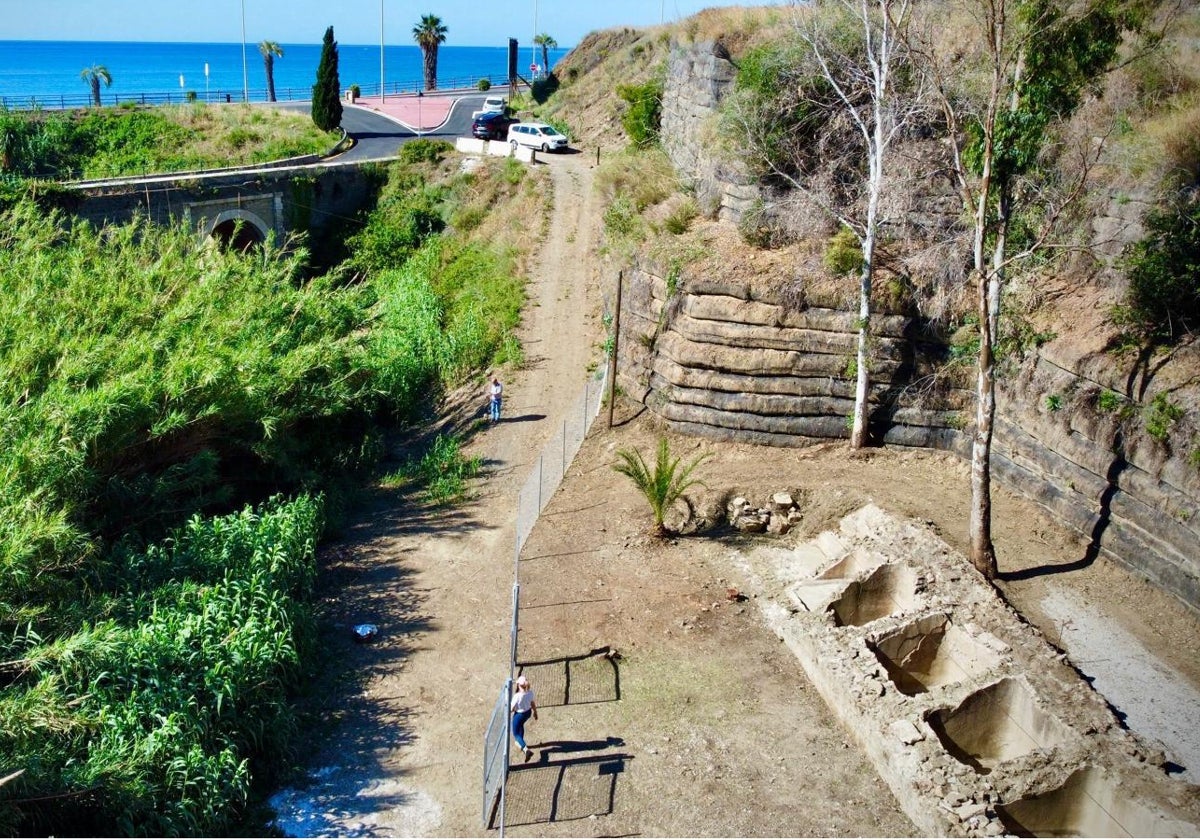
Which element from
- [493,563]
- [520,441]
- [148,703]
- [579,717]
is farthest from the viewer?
[520,441]

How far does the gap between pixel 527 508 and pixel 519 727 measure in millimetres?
6794

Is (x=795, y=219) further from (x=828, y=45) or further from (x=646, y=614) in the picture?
(x=646, y=614)

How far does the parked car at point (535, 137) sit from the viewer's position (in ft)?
129

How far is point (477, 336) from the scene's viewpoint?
26375 millimetres

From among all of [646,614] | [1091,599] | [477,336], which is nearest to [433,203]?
[477,336]

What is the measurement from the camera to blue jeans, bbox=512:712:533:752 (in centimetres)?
1188

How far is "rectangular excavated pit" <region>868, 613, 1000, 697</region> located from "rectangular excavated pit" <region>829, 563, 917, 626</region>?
0.87m

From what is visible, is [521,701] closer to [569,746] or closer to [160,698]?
[569,746]

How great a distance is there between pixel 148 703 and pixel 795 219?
48.5 ft

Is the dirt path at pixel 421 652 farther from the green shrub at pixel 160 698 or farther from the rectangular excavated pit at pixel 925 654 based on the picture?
the rectangular excavated pit at pixel 925 654

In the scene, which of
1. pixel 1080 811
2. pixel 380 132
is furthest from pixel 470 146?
pixel 1080 811

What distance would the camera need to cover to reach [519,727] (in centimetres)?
1193

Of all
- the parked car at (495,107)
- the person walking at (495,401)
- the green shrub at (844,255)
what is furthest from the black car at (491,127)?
the green shrub at (844,255)

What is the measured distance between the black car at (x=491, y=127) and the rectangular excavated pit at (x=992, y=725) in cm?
3396
